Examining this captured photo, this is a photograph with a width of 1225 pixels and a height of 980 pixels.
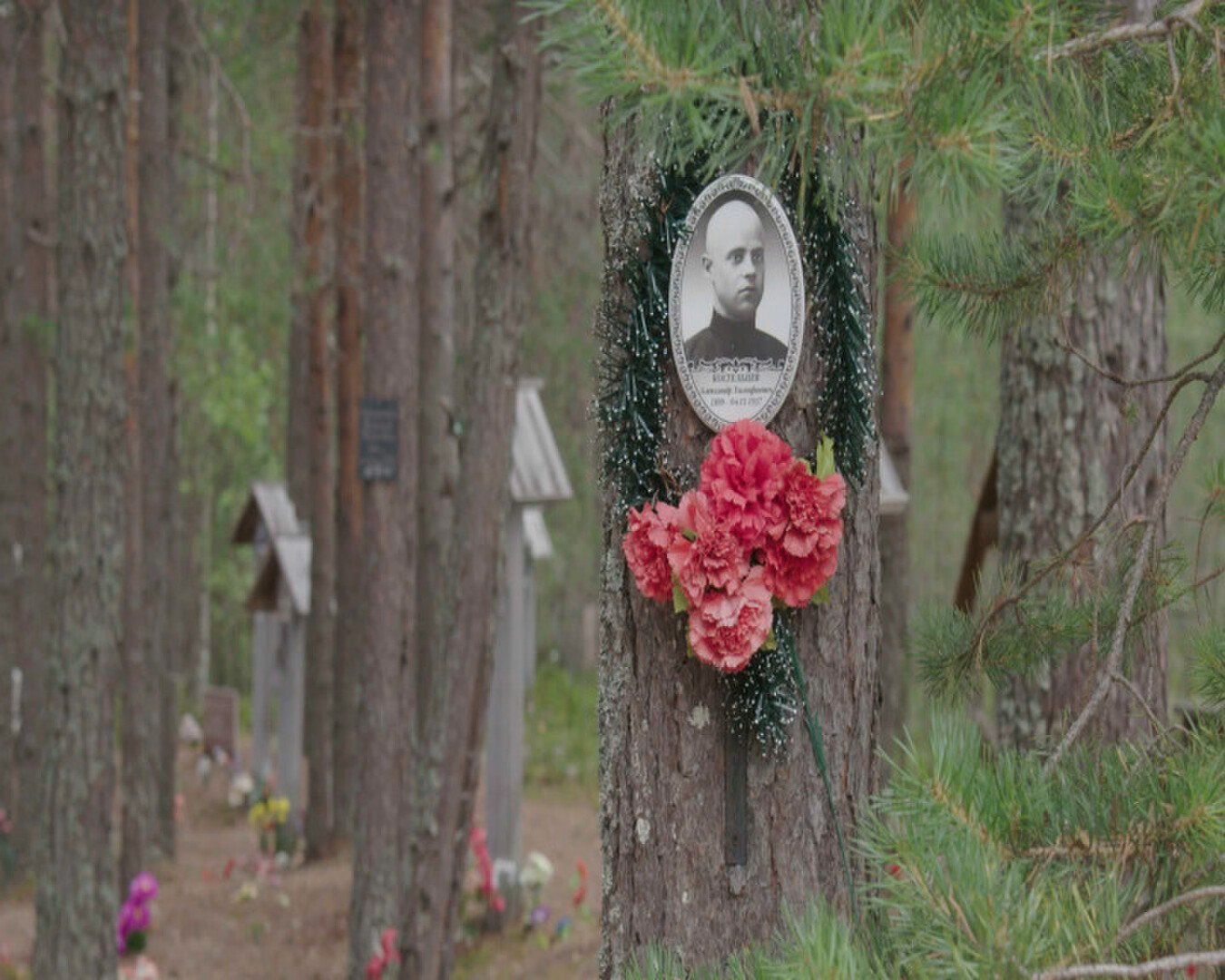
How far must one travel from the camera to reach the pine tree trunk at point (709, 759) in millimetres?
2365

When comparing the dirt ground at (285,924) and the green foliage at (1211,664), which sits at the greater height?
the green foliage at (1211,664)

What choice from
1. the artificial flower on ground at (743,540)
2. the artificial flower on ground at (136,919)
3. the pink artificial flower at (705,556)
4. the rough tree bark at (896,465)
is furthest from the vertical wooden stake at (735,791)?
the artificial flower on ground at (136,919)

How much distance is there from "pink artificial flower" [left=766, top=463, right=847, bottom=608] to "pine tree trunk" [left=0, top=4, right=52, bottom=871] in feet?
28.1

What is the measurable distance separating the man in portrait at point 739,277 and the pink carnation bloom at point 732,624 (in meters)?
0.33

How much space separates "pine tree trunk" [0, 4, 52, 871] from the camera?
407 inches

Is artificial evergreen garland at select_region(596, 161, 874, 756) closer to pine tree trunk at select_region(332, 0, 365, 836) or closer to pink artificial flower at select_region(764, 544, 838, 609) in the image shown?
pink artificial flower at select_region(764, 544, 838, 609)

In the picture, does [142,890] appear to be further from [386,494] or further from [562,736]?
[562,736]

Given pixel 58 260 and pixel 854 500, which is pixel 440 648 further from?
pixel 854 500

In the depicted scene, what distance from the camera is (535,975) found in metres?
8.03

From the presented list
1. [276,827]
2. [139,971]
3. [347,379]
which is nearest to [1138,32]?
[139,971]

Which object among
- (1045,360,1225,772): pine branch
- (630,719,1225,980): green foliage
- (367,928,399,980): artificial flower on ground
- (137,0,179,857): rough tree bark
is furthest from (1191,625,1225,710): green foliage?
(137,0,179,857): rough tree bark

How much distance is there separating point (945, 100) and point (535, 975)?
7.10 meters

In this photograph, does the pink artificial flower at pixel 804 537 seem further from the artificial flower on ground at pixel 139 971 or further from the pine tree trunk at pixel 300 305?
the pine tree trunk at pixel 300 305

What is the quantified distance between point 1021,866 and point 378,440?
6121mm
